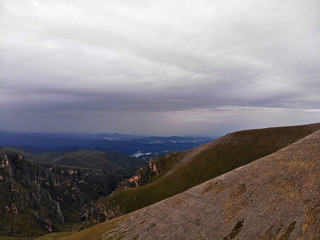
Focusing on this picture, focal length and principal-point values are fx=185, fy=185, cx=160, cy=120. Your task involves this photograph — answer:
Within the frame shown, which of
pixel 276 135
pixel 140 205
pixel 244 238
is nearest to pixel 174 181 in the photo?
pixel 140 205

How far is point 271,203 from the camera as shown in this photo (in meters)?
45.6

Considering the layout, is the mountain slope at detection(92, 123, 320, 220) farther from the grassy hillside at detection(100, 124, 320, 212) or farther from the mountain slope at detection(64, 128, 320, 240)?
the mountain slope at detection(64, 128, 320, 240)

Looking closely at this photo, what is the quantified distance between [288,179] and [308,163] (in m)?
8.21

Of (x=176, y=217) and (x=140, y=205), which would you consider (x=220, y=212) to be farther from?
(x=140, y=205)

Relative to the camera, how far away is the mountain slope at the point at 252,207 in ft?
129

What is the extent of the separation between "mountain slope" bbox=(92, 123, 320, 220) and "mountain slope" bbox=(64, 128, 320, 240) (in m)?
94.6

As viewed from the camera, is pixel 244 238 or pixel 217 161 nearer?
pixel 244 238

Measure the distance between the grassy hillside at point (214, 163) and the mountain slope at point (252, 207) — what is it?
311 feet

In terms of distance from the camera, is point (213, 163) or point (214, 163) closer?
point (214, 163)

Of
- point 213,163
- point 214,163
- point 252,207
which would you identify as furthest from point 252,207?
point 213,163

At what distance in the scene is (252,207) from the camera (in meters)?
47.5

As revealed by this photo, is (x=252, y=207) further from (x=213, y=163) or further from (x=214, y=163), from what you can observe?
(x=213, y=163)

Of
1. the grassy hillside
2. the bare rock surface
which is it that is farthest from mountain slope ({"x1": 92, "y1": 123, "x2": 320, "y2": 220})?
the bare rock surface

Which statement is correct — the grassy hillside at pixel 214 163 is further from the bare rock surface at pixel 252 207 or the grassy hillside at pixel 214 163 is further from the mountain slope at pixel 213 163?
the bare rock surface at pixel 252 207
